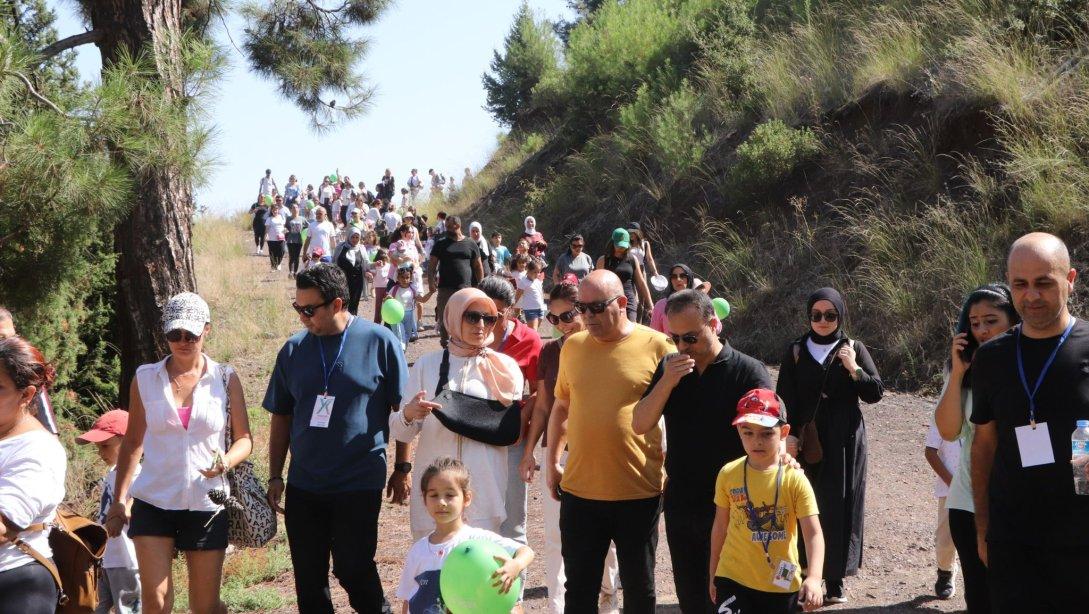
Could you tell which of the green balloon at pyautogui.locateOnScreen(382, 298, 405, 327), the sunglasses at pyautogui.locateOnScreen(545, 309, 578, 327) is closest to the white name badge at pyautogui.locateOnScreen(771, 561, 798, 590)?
the sunglasses at pyautogui.locateOnScreen(545, 309, 578, 327)

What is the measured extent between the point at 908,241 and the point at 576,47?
19346 mm

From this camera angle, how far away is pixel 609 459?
5.15 m

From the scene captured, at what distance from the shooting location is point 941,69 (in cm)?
1638

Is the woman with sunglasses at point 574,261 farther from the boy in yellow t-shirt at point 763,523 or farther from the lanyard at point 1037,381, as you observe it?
the lanyard at point 1037,381

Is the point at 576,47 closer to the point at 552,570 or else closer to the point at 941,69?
the point at 941,69

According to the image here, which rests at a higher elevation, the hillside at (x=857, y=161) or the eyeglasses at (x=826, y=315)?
the hillside at (x=857, y=161)

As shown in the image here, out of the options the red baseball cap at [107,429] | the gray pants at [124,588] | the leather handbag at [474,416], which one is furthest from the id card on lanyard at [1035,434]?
the gray pants at [124,588]

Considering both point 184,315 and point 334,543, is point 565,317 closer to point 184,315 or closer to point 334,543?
point 334,543

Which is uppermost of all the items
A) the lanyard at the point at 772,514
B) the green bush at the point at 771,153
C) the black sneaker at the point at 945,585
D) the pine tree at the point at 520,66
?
the pine tree at the point at 520,66

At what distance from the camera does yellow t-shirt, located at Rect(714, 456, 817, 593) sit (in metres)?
4.58

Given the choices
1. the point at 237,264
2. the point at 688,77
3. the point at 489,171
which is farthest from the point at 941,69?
the point at 489,171

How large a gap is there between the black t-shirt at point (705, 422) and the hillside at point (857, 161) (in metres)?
8.34

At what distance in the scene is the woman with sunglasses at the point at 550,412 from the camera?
5820 millimetres

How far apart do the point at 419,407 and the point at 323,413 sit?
0.50 metres
